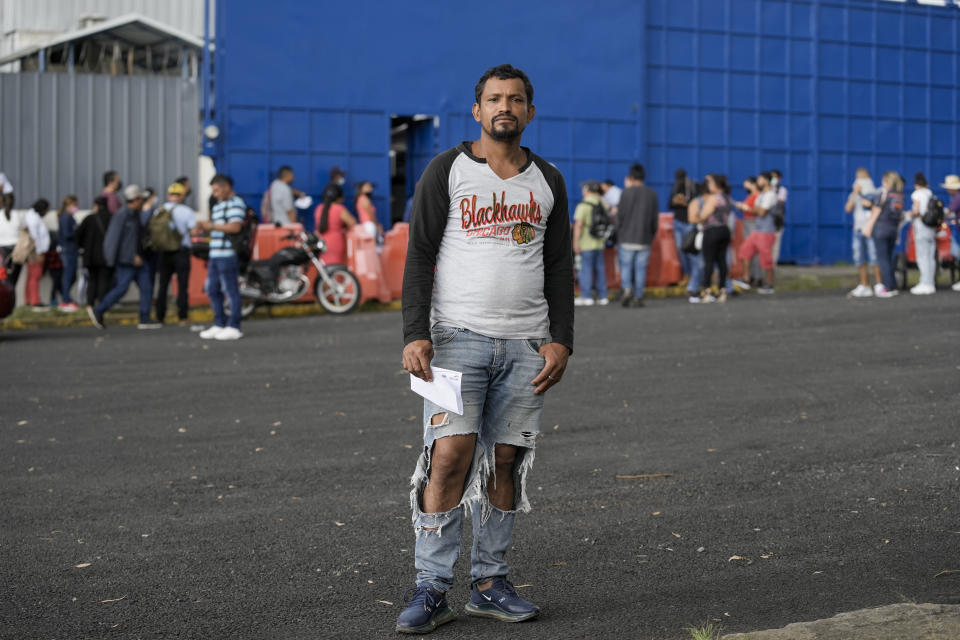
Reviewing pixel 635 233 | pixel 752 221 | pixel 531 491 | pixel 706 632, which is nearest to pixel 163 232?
pixel 635 233

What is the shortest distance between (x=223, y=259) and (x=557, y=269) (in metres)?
10.1

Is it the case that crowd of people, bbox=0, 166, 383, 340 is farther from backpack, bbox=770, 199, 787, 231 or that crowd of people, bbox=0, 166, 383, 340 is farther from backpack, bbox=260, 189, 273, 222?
backpack, bbox=770, 199, 787, 231

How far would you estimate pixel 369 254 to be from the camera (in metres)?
18.0

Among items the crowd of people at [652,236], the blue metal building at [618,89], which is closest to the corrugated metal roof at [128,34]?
the blue metal building at [618,89]

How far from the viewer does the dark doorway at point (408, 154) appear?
2278 cm

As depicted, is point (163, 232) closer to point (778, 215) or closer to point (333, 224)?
point (333, 224)

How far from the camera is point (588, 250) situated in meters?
18.1

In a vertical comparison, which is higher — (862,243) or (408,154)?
(408,154)

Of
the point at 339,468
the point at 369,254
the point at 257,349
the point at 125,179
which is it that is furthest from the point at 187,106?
the point at 339,468

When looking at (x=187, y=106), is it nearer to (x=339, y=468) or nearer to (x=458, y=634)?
(x=339, y=468)

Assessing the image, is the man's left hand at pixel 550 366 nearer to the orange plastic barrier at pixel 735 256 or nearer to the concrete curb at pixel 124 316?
the concrete curb at pixel 124 316

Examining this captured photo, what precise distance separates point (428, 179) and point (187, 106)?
17946 millimetres

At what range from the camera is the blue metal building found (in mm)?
21484

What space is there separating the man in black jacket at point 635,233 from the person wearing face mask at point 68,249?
783cm
